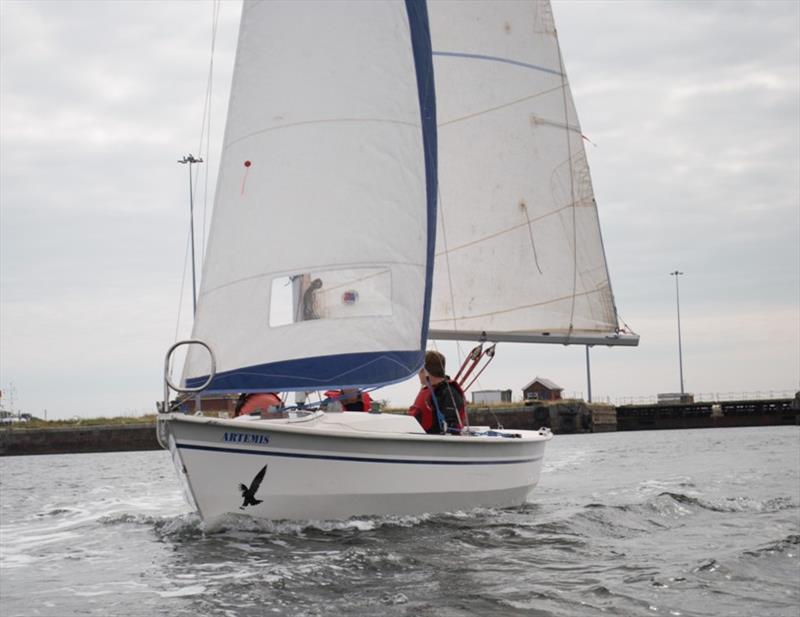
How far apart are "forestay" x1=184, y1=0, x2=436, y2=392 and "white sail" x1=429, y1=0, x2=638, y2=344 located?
323cm

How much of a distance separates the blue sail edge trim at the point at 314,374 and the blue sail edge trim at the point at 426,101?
1.44m

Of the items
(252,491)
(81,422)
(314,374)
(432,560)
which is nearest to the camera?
(432,560)

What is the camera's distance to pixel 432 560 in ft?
→ 34.1

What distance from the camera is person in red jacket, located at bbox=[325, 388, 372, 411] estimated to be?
43.9ft

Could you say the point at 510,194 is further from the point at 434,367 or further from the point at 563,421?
the point at 563,421

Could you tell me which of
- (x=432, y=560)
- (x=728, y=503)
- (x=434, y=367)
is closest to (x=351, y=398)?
(x=434, y=367)

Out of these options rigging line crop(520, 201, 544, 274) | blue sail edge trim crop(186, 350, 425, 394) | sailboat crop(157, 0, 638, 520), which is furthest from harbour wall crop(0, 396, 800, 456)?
blue sail edge trim crop(186, 350, 425, 394)

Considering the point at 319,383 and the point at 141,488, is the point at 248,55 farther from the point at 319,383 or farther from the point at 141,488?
the point at 141,488

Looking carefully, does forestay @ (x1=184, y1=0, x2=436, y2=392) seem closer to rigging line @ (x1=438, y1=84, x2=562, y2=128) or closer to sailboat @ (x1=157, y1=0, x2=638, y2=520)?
sailboat @ (x1=157, y1=0, x2=638, y2=520)

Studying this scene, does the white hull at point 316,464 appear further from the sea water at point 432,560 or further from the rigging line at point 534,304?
the rigging line at point 534,304

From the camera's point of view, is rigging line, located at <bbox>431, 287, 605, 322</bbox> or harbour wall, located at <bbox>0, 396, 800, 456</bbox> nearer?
rigging line, located at <bbox>431, 287, 605, 322</bbox>

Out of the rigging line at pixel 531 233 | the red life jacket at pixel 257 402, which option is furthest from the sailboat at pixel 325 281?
the rigging line at pixel 531 233

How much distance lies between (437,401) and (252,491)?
3.46m

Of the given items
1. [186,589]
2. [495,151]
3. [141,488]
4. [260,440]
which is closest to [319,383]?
[260,440]
